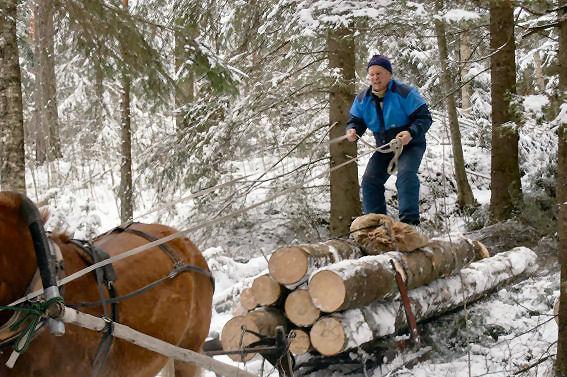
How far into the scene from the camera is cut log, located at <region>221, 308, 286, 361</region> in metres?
4.59

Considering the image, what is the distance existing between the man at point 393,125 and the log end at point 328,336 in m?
1.72

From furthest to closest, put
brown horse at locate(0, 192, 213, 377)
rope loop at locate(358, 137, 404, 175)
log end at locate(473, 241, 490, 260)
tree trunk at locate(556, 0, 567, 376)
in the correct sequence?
log end at locate(473, 241, 490, 260), rope loop at locate(358, 137, 404, 175), tree trunk at locate(556, 0, 567, 376), brown horse at locate(0, 192, 213, 377)

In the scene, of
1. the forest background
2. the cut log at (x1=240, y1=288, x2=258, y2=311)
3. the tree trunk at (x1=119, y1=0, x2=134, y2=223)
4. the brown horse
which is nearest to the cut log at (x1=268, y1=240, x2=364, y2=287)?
the cut log at (x1=240, y1=288, x2=258, y2=311)

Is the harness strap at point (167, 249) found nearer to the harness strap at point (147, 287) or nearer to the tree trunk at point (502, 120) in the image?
the harness strap at point (147, 287)

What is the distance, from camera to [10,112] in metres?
6.39

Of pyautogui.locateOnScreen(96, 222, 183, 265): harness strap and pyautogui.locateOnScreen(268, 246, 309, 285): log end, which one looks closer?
pyautogui.locateOnScreen(96, 222, 183, 265): harness strap

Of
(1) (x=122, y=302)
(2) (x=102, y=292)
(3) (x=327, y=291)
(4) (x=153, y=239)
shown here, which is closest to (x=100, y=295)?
(2) (x=102, y=292)

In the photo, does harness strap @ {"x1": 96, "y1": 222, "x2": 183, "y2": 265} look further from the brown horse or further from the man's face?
the man's face

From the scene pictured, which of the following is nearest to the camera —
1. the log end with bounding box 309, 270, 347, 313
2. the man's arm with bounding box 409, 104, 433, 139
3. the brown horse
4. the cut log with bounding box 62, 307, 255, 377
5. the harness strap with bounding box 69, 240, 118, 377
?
the cut log with bounding box 62, 307, 255, 377

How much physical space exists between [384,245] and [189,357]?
3.02 meters

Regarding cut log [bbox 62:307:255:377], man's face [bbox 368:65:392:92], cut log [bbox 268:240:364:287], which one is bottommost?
cut log [bbox 268:240:364:287]

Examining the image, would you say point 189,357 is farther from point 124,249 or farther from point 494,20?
point 494,20

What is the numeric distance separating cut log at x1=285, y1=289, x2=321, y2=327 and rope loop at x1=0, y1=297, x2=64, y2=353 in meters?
2.57

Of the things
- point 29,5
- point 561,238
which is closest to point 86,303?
point 561,238
